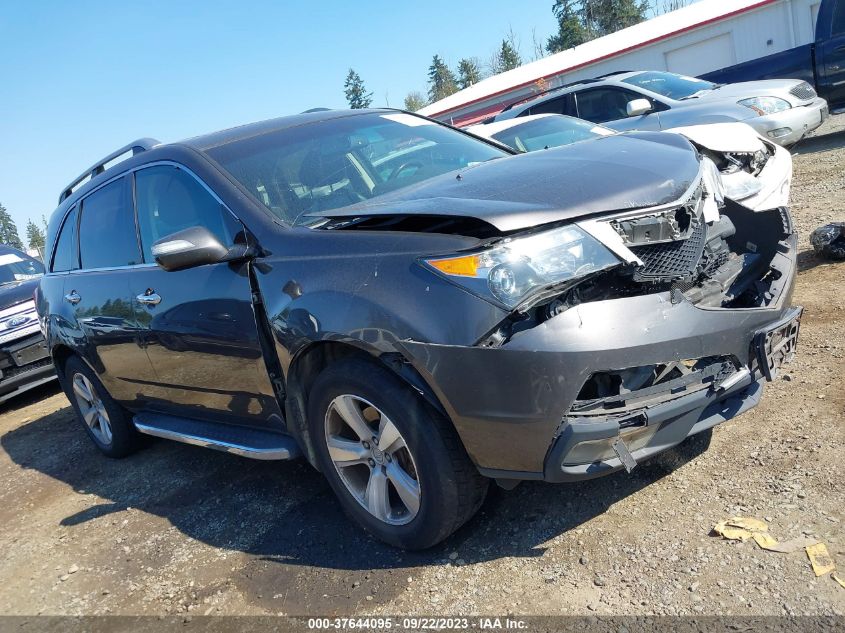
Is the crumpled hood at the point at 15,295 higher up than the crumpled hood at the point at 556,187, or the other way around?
the crumpled hood at the point at 556,187

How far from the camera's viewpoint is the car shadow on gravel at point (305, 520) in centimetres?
287

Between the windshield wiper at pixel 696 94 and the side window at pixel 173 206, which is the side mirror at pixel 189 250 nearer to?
the side window at pixel 173 206

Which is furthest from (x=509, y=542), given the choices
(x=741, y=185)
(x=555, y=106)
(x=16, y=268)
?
(x=555, y=106)

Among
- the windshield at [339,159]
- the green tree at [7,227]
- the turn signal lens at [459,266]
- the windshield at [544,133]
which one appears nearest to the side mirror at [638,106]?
the windshield at [544,133]

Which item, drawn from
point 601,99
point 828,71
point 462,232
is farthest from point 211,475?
point 828,71

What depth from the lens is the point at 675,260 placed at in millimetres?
2641

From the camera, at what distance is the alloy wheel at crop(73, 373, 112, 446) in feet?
16.8

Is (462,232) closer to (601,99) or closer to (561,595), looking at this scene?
(561,595)

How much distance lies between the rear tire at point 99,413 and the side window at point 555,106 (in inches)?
322

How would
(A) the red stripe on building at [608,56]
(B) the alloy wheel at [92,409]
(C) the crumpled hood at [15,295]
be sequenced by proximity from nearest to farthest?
(B) the alloy wheel at [92,409] → (C) the crumpled hood at [15,295] → (A) the red stripe on building at [608,56]

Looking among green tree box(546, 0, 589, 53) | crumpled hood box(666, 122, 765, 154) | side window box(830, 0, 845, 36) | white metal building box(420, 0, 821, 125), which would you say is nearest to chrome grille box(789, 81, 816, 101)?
side window box(830, 0, 845, 36)

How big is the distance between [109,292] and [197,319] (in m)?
1.11

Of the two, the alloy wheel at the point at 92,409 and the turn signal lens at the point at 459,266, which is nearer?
the turn signal lens at the point at 459,266

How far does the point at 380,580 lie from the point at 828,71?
1167 centimetres
